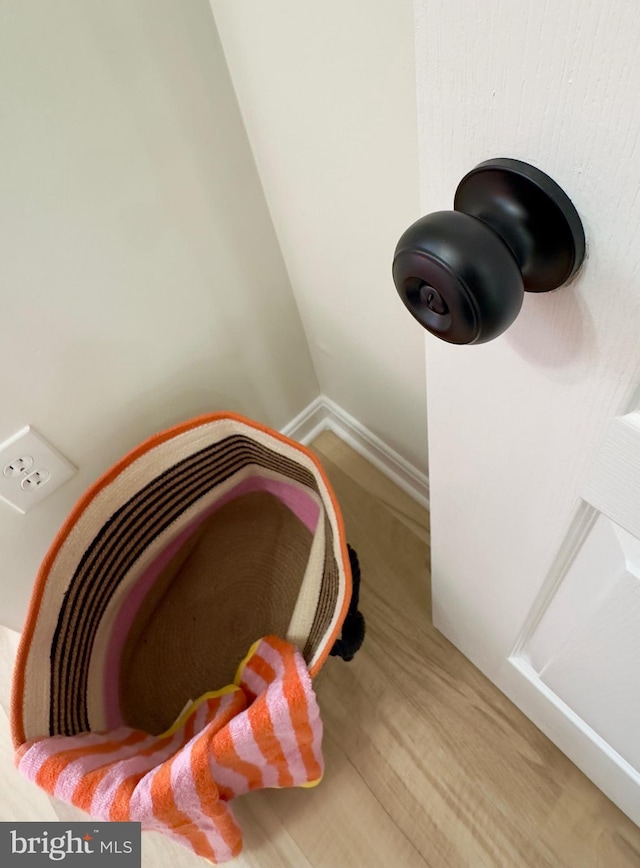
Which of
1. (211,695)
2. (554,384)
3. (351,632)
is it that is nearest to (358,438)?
(351,632)

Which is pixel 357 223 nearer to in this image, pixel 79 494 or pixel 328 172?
pixel 328 172

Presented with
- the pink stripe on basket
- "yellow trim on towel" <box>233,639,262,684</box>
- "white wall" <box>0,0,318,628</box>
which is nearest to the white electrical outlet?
"white wall" <box>0,0,318,628</box>

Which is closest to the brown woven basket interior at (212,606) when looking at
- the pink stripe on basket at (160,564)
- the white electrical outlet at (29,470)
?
the pink stripe on basket at (160,564)

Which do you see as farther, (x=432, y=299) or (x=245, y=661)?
(x=245, y=661)

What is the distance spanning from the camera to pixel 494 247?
228 millimetres

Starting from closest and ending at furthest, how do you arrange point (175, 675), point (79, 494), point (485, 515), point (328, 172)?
1. point (485, 515)
2. point (328, 172)
3. point (79, 494)
4. point (175, 675)

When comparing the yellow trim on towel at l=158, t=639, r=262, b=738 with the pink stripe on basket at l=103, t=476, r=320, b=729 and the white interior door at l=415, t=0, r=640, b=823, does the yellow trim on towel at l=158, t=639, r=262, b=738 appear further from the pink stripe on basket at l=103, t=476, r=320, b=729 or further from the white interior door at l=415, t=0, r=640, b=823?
the white interior door at l=415, t=0, r=640, b=823

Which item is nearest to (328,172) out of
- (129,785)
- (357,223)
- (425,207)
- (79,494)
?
(357,223)

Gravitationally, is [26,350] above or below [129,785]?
above

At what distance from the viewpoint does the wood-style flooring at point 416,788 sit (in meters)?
0.77

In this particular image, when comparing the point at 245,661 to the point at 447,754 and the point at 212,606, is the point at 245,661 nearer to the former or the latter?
the point at 212,606

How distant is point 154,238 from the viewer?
0.66 meters

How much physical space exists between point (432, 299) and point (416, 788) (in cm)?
82

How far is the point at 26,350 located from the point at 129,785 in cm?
49
